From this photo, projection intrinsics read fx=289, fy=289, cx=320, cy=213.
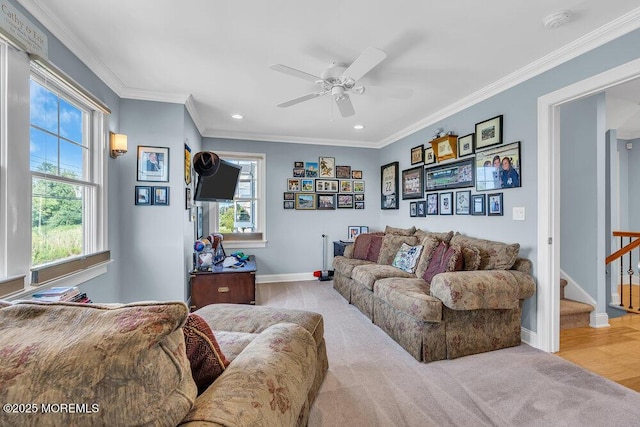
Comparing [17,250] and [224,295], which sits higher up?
[17,250]

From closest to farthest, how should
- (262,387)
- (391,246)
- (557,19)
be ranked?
(262,387)
(557,19)
(391,246)

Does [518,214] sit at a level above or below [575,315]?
above

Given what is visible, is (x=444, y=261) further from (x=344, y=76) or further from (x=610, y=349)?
(x=344, y=76)

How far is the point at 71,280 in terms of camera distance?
2252 millimetres

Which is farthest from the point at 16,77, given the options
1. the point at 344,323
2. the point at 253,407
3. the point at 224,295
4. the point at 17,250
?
the point at 344,323

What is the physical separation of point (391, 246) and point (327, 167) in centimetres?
208

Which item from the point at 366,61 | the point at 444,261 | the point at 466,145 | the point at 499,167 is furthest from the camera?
the point at 466,145

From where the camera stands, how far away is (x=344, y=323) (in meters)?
3.20

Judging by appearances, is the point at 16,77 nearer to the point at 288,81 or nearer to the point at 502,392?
the point at 288,81

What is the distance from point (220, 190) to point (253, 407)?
11.4 ft

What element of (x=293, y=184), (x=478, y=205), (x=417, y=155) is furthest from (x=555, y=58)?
(x=293, y=184)

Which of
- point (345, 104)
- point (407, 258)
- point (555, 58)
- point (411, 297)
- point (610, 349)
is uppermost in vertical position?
point (555, 58)

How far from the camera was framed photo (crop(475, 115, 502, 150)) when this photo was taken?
302 cm

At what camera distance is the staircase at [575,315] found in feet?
9.93
